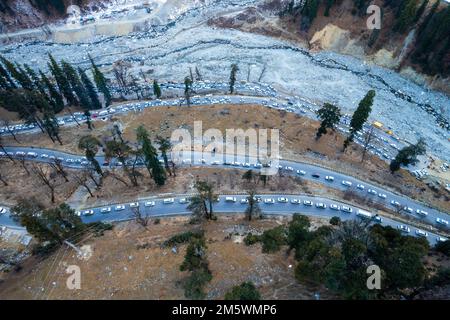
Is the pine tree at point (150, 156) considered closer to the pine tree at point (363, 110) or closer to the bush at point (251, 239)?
the bush at point (251, 239)

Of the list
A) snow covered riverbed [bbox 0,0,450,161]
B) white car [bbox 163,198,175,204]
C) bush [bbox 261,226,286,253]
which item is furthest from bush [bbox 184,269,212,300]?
snow covered riverbed [bbox 0,0,450,161]

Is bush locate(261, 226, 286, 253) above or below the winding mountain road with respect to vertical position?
above

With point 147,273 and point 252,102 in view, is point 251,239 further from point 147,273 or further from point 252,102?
point 252,102

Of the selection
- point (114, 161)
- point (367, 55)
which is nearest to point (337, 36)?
point (367, 55)

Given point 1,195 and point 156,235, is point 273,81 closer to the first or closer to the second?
point 156,235

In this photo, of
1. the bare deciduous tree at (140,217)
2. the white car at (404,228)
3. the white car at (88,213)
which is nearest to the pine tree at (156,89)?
the bare deciduous tree at (140,217)

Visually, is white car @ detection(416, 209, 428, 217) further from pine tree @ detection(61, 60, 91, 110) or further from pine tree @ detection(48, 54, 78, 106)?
pine tree @ detection(48, 54, 78, 106)

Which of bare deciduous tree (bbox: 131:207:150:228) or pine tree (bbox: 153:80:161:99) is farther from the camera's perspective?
pine tree (bbox: 153:80:161:99)
